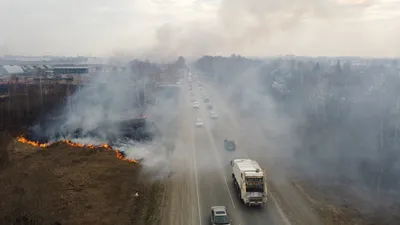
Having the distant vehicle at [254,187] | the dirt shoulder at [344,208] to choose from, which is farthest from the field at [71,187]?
the dirt shoulder at [344,208]

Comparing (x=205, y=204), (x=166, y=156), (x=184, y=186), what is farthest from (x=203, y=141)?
(x=205, y=204)

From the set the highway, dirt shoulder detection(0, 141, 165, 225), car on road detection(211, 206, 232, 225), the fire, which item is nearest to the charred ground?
dirt shoulder detection(0, 141, 165, 225)

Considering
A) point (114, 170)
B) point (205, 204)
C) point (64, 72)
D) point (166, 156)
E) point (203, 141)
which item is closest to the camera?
point (205, 204)

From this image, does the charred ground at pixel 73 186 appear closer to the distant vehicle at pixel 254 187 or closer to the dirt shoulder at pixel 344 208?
the distant vehicle at pixel 254 187

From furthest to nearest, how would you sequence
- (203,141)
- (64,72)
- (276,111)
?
(64,72), (276,111), (203,141)

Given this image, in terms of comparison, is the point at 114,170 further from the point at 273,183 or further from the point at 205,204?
the point at 273,183

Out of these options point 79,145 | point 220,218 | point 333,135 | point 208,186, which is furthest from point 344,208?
point 79,145

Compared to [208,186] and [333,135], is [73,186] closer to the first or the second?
[208,186]
